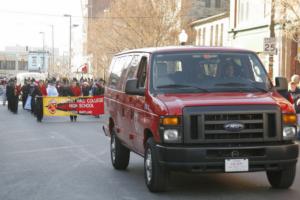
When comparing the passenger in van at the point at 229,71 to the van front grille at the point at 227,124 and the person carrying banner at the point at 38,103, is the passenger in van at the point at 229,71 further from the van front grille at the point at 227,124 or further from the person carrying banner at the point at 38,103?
the person carrying banner at the point at 38,103

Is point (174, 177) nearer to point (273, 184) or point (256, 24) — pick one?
point (273, 184)

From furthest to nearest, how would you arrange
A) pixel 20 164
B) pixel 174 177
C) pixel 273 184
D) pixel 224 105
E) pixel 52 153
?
pixel 52 153 < pixel 20 164 < pixel 174 177 < pixel 273 184 < pixel 224 105

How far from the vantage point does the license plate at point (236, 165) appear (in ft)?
28.1

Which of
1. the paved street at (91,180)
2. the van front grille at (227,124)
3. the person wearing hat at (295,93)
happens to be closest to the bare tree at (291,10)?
the person wearing hat at (295,93)

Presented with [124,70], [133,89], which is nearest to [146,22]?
[124,70]

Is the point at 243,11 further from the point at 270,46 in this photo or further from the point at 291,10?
the point at 270,46

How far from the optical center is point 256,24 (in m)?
41.8

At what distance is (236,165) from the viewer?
8586 millimetres

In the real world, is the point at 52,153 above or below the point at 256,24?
below

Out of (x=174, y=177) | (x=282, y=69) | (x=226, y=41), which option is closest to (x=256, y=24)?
(x=282, y=69)

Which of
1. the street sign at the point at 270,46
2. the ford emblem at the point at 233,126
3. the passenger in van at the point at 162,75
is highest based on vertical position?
the street sign at the point at 270,46

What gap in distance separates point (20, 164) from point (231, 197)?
17.1 ft

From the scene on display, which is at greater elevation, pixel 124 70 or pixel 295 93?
pixel 124 70

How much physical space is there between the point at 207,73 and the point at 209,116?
1217 mm
